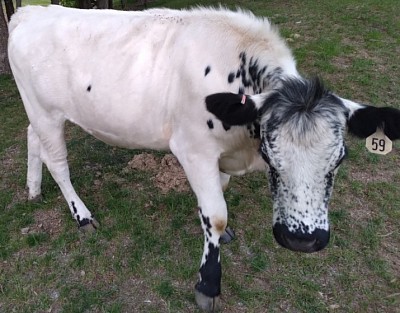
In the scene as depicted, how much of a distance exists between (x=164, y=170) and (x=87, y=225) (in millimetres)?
1217

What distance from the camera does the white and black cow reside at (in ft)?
8.67

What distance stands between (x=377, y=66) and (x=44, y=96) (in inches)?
240

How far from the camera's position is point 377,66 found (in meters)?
7.92

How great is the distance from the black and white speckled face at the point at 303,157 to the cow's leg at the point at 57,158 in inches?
94.5

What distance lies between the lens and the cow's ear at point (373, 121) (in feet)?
8.70

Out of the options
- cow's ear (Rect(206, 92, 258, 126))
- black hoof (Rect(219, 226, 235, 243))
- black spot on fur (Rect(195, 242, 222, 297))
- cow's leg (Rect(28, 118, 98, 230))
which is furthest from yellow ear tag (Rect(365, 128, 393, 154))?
cow's leg (Rect(28, 118, 98, 230))

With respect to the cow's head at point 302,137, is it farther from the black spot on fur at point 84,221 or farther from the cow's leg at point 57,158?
the black spot on fur at point 84,221

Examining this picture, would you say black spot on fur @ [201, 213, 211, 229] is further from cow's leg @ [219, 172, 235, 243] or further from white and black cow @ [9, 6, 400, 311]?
cow's leg @ [219, 172, 235, 243]

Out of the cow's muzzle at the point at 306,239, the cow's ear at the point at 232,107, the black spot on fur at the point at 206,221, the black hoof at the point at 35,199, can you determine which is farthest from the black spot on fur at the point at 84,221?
the cow's muzzle at the point at 306,239

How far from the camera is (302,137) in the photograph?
2.53 m

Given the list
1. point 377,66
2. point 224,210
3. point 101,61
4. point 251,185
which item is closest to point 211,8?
point 101,61

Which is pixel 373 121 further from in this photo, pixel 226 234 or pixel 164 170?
pixel 164 170

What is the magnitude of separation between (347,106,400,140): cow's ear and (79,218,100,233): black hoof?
2.84 metres

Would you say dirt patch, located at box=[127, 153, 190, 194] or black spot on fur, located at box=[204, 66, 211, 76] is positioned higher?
black spot on fur, located at box=[204, 66, 211, 76]
